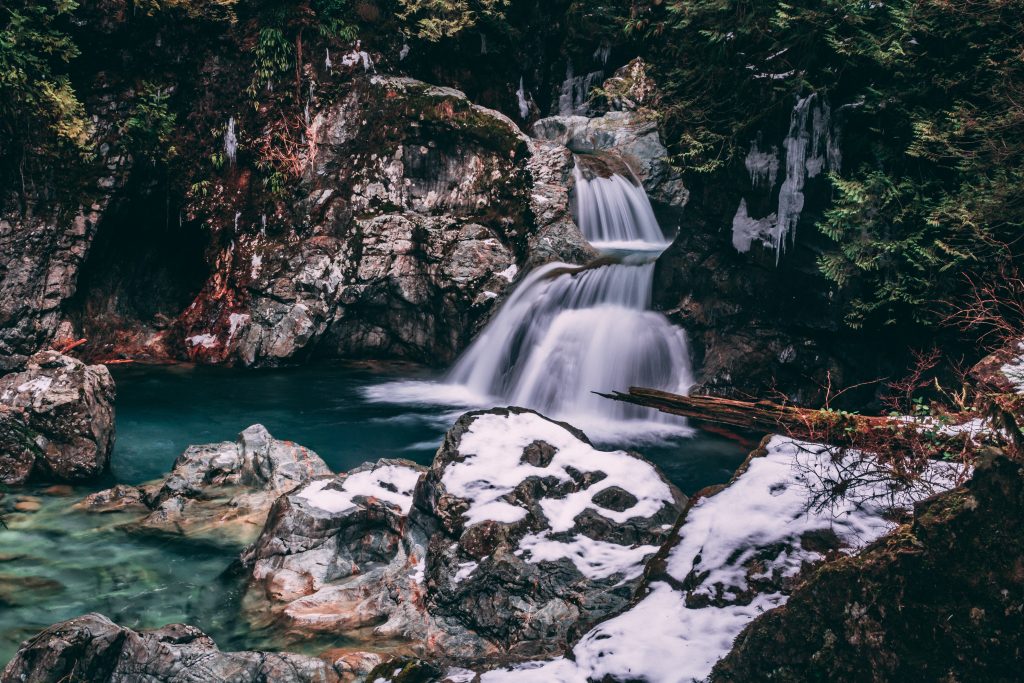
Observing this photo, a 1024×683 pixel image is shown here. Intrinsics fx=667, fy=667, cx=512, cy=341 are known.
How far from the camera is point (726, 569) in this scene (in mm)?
3555

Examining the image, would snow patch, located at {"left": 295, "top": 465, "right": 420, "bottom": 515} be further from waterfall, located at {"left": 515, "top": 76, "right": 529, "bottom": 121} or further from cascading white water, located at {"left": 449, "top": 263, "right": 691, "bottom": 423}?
waterfall, located at {"left": 515, "top": 76, "right": 529, "bottom": 121}

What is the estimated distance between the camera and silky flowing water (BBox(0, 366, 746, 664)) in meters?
6.18

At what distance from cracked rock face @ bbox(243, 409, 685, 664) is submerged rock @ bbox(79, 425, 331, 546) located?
3.85ft

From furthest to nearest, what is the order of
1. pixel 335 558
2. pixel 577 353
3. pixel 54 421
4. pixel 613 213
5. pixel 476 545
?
pixel 613 213
pixel 577 353
pixel 54 421
pixel 335 558
pixel 476 545

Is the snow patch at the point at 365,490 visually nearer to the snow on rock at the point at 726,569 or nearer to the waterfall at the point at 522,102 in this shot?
the snow on rock at the point at 726,569

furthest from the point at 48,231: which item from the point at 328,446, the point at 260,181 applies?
the point at 328,446

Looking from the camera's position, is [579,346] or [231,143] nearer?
[579,346]

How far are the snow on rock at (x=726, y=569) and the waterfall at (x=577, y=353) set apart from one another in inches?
281

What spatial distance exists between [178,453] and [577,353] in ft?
22.3

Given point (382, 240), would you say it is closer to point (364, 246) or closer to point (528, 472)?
point (364, 246)

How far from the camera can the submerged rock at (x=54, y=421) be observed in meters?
8.44

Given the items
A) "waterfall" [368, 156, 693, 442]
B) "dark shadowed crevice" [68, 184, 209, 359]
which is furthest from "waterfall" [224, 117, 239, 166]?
"waterfall" [368, 156, 693, 442]

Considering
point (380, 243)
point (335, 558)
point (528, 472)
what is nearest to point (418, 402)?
point (380, 243)

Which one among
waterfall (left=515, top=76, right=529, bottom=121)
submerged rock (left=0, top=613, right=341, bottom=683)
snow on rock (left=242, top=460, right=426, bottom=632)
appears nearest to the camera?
submerged rock (left=0, top=613, right=341, bottom=683)
